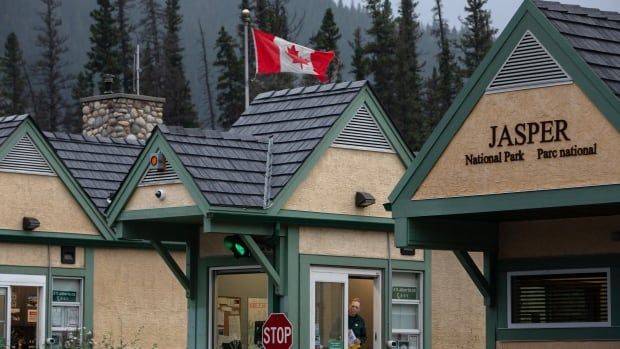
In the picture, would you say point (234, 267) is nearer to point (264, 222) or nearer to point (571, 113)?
point (264, 222)

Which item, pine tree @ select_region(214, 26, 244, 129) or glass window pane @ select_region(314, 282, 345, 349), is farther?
pine tree @ select_region(214, 26, 244, 129)

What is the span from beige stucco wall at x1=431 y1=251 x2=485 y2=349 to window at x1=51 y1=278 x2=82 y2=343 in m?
6.14

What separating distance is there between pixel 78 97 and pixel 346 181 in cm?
5440

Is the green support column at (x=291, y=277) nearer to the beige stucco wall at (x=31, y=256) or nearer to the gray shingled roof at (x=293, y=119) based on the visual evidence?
the gray shingled roof at (x=293, y=119)

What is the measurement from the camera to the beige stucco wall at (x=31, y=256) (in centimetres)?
2467

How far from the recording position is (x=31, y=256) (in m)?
25.0

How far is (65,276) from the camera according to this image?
25484mm

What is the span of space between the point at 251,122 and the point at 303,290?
11.2ft

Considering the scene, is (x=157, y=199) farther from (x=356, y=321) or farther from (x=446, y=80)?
(x=446, y=80)

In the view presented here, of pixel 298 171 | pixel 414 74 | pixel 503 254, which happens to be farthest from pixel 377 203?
pixel 414 74

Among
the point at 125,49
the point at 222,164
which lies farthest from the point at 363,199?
the point at 125,49

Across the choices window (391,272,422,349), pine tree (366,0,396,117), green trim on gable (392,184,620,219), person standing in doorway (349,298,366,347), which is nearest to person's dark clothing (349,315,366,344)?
person standing in doorway (349,298,366,347)

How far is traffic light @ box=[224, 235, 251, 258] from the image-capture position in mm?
21109

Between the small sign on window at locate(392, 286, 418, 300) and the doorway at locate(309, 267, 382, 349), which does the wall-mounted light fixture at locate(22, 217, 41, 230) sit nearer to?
the doorway at locate(309, 267, 382, 349)
